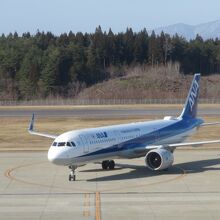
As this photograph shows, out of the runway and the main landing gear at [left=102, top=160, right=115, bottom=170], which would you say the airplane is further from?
the runway

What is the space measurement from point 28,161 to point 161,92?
146792 millimetres

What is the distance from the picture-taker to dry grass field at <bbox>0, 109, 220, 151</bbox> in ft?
203

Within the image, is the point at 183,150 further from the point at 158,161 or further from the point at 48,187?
the point at 48,187

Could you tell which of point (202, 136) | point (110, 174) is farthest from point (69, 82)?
point (110, 174)

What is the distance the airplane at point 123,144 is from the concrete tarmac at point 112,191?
1.22 m

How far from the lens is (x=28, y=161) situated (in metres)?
48.2

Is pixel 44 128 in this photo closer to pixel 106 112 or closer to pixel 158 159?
pixel 106 112

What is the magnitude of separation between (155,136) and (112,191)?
1184 centimetres

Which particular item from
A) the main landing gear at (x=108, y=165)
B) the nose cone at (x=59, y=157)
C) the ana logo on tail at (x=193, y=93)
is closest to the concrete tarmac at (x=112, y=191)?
the main landing gear at (x=108, y=165)

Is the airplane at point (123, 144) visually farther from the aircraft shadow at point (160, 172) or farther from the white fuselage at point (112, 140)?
the aircraft shadow at point (160, 172)

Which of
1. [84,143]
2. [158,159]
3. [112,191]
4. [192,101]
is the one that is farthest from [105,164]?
[192,101]

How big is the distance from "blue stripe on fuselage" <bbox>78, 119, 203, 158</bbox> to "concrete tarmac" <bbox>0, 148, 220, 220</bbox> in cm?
184

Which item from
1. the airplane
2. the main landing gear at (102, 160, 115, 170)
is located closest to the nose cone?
the airplane

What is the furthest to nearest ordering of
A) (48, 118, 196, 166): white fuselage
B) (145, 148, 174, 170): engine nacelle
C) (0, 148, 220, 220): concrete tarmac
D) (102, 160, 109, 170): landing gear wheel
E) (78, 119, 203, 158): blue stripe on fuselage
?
(102, 160, 109, 170): landing gear wheel
(78, 119, 203, 158): blue stripe on fuselage
(145, 148, 174, 170): engine nacelle
(48, 118, 196, 166): white fuselage
(0, 148, 220, 220): concrete tarmac
